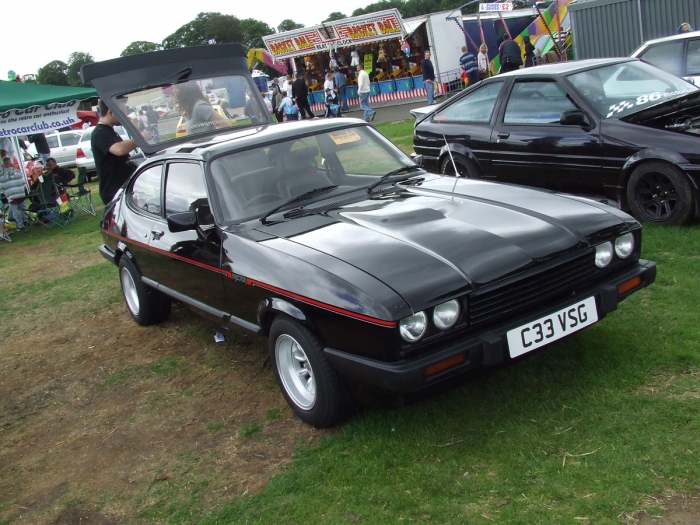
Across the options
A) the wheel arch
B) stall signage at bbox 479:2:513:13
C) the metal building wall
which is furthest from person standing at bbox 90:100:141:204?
stall signage at bbox 479:2:513:13

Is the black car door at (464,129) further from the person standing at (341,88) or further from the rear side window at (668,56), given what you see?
the person standing at (341,88)

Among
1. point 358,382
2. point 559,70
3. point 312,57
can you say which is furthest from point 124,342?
point 312,57

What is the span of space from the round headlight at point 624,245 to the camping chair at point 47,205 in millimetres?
11176

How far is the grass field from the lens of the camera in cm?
277

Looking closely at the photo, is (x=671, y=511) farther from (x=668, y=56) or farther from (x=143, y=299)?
(x=668, y=56)

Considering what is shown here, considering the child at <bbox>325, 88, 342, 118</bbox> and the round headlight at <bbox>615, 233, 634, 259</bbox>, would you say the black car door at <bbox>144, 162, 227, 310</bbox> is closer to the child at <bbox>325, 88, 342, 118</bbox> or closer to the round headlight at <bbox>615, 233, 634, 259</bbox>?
the round headlight at <bbox>615, 233, 634, 259</bbox>

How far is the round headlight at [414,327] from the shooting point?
2992mm

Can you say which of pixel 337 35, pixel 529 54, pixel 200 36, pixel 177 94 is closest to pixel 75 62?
pixel 200 36

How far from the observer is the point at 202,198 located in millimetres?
4340

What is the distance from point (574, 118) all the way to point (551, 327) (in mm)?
3283

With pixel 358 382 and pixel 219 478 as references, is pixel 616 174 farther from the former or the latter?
pixel 219 478

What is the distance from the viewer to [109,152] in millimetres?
7105

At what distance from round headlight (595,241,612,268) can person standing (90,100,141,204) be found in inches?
199

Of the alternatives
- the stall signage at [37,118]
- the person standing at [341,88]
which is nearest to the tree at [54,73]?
the person standing at [341,88]
